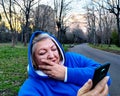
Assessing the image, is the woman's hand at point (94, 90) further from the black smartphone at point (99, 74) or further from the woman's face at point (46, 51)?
the woman's face at point (46, 51)

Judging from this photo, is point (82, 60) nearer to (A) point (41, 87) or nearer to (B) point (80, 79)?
(B) point (80, 79)

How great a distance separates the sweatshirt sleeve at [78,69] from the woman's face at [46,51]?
151 millimetres

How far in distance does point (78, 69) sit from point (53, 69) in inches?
10.0

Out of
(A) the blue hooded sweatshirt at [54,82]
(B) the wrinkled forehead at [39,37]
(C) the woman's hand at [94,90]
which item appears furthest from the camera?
(B) the wrinkled forehead at [39,37]

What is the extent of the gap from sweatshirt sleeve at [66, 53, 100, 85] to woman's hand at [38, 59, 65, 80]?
68 mm

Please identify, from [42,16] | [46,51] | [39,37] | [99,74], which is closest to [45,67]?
[46,51]

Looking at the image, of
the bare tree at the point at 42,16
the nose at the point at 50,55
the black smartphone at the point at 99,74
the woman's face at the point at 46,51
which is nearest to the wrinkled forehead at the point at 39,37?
the woman's face at the point at 46,51

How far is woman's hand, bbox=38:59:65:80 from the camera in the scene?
7.89ft

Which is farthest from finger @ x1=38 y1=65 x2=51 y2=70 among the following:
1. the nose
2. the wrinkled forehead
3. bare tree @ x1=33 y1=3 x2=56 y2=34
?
bare tree @ x1=33 y1=3 x2=56 y2=34

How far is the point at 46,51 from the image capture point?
255 cm

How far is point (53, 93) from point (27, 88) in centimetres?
22

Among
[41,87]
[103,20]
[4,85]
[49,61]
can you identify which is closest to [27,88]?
[41,87]

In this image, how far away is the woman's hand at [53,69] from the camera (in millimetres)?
2404

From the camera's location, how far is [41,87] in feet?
8.08
